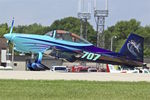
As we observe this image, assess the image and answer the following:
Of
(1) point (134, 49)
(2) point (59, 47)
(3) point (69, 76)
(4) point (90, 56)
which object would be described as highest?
(2) point (59, 47)

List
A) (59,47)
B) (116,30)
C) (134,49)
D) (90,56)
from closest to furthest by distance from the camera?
(59,47), (90,56), (134,49), (116,30)

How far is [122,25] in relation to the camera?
5005 inches

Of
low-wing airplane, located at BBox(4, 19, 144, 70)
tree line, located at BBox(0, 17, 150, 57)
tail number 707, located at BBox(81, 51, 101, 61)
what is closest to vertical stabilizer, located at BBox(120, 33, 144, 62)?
low-wing airplane, located at BBox(4, 19, 144, 70)

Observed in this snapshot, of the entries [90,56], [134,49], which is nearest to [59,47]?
[90,56]

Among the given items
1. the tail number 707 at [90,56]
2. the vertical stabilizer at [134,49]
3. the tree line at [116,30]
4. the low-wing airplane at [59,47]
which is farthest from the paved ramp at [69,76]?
the tree line at [116,30]

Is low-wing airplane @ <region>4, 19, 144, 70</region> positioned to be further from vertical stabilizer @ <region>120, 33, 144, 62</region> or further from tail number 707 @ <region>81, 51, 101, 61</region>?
vertical stabilizer @ <region>120, 33, 144, 62</region>

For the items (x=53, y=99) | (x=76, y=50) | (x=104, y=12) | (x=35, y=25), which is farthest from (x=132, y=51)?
(x=35, y=25)

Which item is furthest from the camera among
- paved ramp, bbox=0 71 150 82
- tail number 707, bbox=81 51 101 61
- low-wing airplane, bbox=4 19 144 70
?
tail number 707, bbox=81 51 101 61

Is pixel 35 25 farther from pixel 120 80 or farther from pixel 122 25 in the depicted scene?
pixel 120 80

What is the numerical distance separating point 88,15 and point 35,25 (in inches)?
3805

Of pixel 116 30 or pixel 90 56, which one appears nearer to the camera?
pixel 90 56

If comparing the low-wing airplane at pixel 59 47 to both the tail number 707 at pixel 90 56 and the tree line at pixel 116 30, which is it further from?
the tree line at pixel 116 30

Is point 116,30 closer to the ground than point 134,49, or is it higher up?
higher up

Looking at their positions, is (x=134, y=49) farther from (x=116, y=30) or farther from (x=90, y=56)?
(x=116, y=30)
